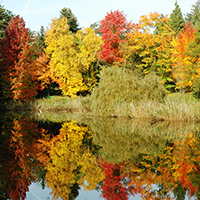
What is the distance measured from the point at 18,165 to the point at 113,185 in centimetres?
261

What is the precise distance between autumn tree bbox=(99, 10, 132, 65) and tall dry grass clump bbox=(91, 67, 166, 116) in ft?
20.4

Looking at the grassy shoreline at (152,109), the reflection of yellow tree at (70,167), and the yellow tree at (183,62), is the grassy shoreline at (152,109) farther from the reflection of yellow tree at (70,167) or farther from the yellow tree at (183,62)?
the reflection of yellow tree at (70,167)

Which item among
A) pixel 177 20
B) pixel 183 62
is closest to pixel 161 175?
pixel 183 62

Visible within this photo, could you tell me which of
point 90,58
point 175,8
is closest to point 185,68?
point 90,58

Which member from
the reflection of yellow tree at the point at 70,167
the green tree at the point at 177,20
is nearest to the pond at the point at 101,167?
the reflection of yellow tree at the point at 70,167

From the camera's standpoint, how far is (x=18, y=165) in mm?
6691

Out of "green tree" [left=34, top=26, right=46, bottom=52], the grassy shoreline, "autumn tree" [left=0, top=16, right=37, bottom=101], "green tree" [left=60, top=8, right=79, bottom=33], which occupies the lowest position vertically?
the grassy shoreline

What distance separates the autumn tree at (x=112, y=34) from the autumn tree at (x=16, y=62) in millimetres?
7032

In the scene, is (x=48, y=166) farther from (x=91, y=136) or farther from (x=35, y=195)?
(x=91, y=136)

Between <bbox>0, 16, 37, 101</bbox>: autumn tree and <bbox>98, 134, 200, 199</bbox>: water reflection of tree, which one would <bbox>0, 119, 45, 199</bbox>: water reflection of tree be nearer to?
<bbox>98, 134, 200, 199</bbox>: water reflection of tree

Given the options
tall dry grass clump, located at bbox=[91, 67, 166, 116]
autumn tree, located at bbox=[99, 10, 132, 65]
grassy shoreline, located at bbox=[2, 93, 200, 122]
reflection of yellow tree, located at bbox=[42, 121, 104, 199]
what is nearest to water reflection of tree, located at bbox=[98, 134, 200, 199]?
reflection of yellow tree, located at bbox=[42, 121, 104, 199]

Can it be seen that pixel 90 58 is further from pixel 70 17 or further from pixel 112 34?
pixel 70 17

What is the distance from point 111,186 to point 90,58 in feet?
72.1

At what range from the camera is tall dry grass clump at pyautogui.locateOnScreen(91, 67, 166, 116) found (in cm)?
1817
